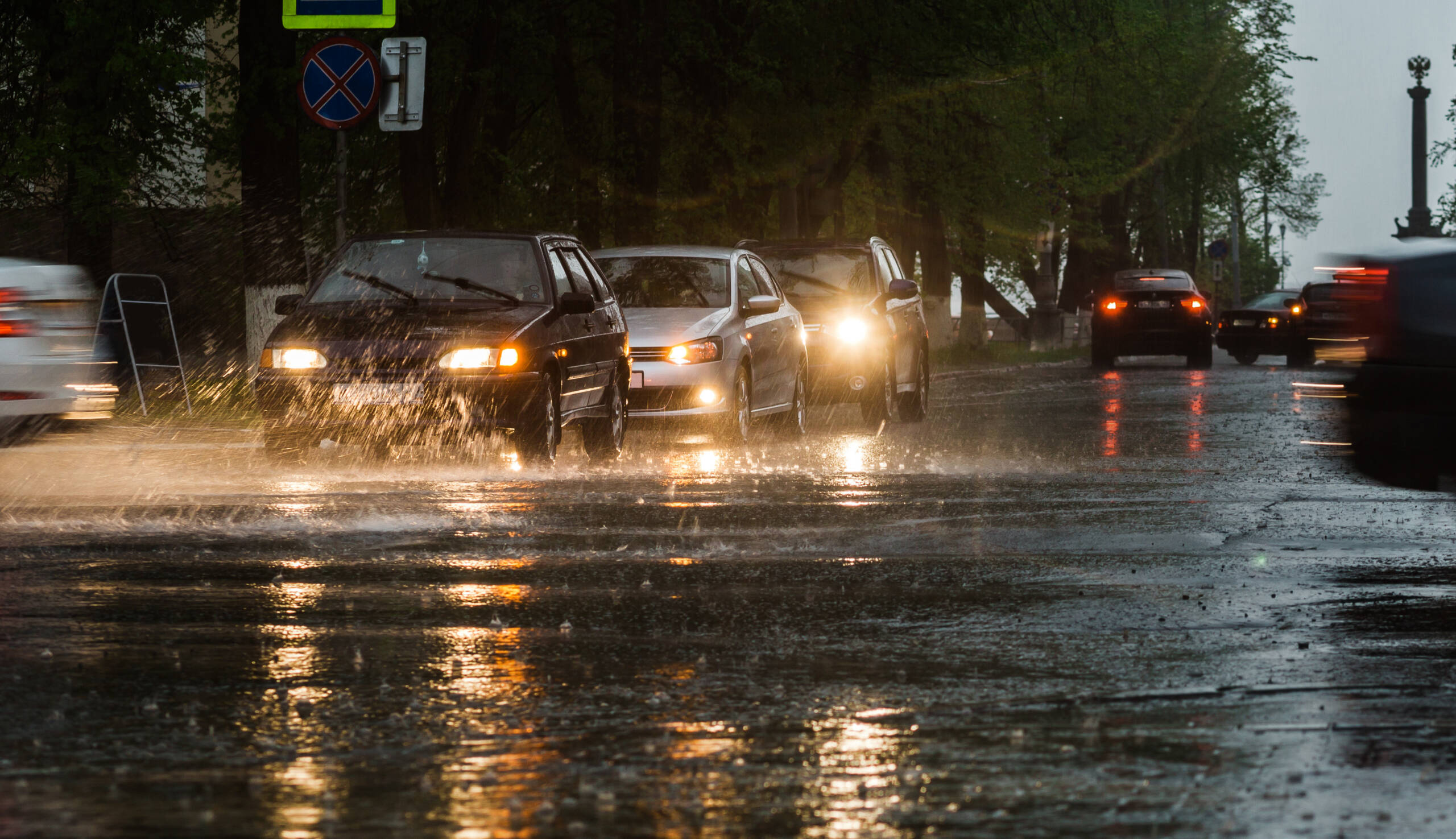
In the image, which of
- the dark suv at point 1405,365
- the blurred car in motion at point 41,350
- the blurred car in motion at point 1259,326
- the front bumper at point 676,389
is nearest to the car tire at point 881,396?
the front bumper at point 676,389

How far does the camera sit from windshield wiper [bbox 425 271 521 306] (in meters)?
14.9

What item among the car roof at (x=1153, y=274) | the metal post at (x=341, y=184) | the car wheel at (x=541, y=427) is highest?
the metal post at (x=341, y=184)

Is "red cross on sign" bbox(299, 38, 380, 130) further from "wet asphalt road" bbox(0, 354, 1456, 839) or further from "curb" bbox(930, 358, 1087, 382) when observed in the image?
"curb" bbox(930, 358, 1087, 382)

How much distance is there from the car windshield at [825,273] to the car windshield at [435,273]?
582cm

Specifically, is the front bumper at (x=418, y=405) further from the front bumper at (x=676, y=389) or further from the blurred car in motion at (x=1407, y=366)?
the blurred car in motion at (x=1407, y=366)

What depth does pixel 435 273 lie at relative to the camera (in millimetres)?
15016

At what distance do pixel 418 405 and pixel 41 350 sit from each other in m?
2.80

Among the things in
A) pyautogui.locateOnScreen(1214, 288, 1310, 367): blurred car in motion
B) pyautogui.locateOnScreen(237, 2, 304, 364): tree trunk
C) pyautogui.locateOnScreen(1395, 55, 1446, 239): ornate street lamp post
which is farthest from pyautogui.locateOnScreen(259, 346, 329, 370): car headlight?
pyautogui.locateOnScreen(1395, 55, 1446, 239): ornate street lamp post

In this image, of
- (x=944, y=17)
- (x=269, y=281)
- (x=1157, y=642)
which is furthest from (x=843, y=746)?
(x=944, y=17)

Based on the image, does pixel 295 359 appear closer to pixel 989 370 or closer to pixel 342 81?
pixel 342 81

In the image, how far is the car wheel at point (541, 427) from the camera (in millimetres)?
14164

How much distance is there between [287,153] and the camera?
21.2m

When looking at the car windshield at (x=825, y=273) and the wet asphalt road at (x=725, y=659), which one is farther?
the car windshield at (x=825, y=273)

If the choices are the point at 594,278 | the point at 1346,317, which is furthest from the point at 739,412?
the point at 1346,317
